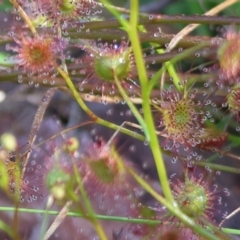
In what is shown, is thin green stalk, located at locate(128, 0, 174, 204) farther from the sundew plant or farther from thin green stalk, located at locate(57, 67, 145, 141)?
thin green stalk, located at locate(57, 67, 145, 141)

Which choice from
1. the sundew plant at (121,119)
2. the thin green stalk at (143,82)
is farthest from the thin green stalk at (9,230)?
the thin green stalk at (143,82)

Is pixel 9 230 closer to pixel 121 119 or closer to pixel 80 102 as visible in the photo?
pixel 80 102

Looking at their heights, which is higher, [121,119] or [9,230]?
[121,119]

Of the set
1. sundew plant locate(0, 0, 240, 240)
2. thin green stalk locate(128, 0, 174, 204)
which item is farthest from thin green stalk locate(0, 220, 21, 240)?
thin green stalk locate(128, 0, 174, 204)

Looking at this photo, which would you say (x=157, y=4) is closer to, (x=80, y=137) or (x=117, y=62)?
(x=80, y=137)

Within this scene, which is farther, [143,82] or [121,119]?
[121,119]

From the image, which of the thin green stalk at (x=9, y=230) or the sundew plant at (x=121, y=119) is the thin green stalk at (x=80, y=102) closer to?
the sundew plant at (x=121, y=119)

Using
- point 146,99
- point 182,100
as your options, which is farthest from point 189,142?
point 146,99

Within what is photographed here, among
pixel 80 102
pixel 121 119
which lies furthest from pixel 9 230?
pixel 121 119
